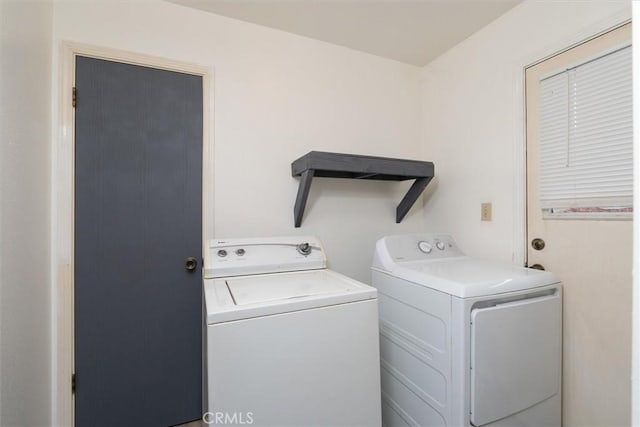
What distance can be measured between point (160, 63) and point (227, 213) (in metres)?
0.94

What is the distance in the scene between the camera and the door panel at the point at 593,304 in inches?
48.4

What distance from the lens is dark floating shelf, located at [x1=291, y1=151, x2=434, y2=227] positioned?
5.34ft

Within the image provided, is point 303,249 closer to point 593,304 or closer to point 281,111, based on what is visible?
point 281,111

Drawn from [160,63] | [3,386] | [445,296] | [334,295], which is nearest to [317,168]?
[334,295]

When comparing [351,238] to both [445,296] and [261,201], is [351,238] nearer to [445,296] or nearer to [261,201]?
[261,201]

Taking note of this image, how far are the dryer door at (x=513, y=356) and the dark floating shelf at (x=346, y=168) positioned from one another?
934 mm

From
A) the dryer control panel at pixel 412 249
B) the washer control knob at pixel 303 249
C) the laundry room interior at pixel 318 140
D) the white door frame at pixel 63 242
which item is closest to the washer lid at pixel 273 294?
the washer control knob at pixel 303 249

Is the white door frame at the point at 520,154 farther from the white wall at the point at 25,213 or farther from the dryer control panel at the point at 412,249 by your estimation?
the white wall at the point at 25,213

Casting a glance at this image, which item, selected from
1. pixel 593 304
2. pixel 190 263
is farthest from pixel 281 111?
pixel 593 304

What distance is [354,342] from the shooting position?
112 cm

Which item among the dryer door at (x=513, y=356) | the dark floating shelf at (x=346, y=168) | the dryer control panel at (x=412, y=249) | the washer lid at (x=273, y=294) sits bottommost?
the dryer door at (x=513, y=356)

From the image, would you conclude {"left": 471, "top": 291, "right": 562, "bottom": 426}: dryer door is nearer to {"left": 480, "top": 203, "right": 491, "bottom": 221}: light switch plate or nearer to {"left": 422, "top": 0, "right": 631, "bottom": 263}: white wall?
{"left": 422, "top": 0, "right": 631, "bottom": 263}: white wall

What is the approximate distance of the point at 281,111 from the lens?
6.28ft

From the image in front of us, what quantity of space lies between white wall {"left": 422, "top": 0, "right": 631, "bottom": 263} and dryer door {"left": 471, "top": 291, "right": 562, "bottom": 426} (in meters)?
0.46
